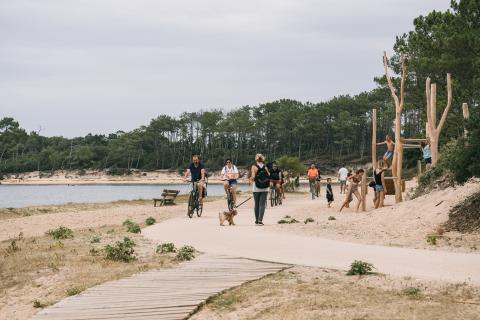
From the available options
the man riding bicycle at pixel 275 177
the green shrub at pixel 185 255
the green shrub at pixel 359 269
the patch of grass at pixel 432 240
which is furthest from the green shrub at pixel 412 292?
the man riding bicycle at pixel 275 177

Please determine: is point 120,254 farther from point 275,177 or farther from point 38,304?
point 275,177

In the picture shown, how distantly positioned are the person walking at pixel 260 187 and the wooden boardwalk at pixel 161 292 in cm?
744

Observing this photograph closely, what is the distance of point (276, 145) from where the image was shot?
5074 inches

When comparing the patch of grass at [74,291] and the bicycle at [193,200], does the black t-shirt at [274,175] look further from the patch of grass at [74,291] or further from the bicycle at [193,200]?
the patch of grass at [74,291]

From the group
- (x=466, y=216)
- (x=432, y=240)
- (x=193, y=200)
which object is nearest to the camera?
(x=432, y=240)

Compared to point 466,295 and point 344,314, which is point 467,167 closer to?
point 466,295

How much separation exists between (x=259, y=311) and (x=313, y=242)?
5825 millimetres

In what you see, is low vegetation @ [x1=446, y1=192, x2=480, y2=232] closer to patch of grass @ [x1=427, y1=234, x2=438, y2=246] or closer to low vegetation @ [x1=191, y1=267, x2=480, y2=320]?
patch of grass @ [x1=427, y1=234, x2=438, y2=246]

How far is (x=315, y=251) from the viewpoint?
440 inches

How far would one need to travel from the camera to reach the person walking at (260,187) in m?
17.3

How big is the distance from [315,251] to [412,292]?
159 inches

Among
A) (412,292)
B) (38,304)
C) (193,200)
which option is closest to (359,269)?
(412,292)

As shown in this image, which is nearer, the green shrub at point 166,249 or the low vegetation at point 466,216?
the green shrub at point 166,249

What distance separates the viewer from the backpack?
56.9 feet
